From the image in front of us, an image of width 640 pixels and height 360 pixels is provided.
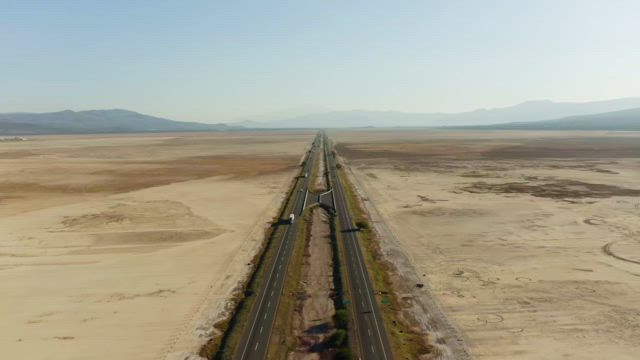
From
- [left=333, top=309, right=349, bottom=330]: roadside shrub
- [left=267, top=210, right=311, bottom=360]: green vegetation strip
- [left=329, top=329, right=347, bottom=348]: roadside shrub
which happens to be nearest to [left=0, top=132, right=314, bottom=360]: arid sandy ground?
[left=267, top=210, right=311, bottom=360]: green vegetation strip

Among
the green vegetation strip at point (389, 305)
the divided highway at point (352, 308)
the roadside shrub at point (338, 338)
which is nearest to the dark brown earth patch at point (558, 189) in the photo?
the green vegetation strip at point (389, 305)

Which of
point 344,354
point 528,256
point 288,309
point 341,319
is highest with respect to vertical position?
point 528,256

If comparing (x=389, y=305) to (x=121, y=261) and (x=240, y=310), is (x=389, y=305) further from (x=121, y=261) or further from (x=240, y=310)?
(x=121, y=261)

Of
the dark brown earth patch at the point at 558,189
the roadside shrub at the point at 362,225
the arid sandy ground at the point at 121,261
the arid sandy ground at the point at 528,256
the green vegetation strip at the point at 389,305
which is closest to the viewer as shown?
the green vegetation strip at the point at 389,305

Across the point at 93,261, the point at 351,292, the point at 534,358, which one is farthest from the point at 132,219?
the point at 534,358

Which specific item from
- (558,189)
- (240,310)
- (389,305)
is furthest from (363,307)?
(558,189)

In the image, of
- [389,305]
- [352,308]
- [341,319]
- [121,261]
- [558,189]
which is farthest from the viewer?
[558,189]

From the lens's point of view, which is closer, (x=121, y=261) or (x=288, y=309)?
(x=288, y=309)

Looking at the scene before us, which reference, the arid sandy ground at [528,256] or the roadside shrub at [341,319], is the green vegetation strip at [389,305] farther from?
the arid sandy ground at [528,256]
